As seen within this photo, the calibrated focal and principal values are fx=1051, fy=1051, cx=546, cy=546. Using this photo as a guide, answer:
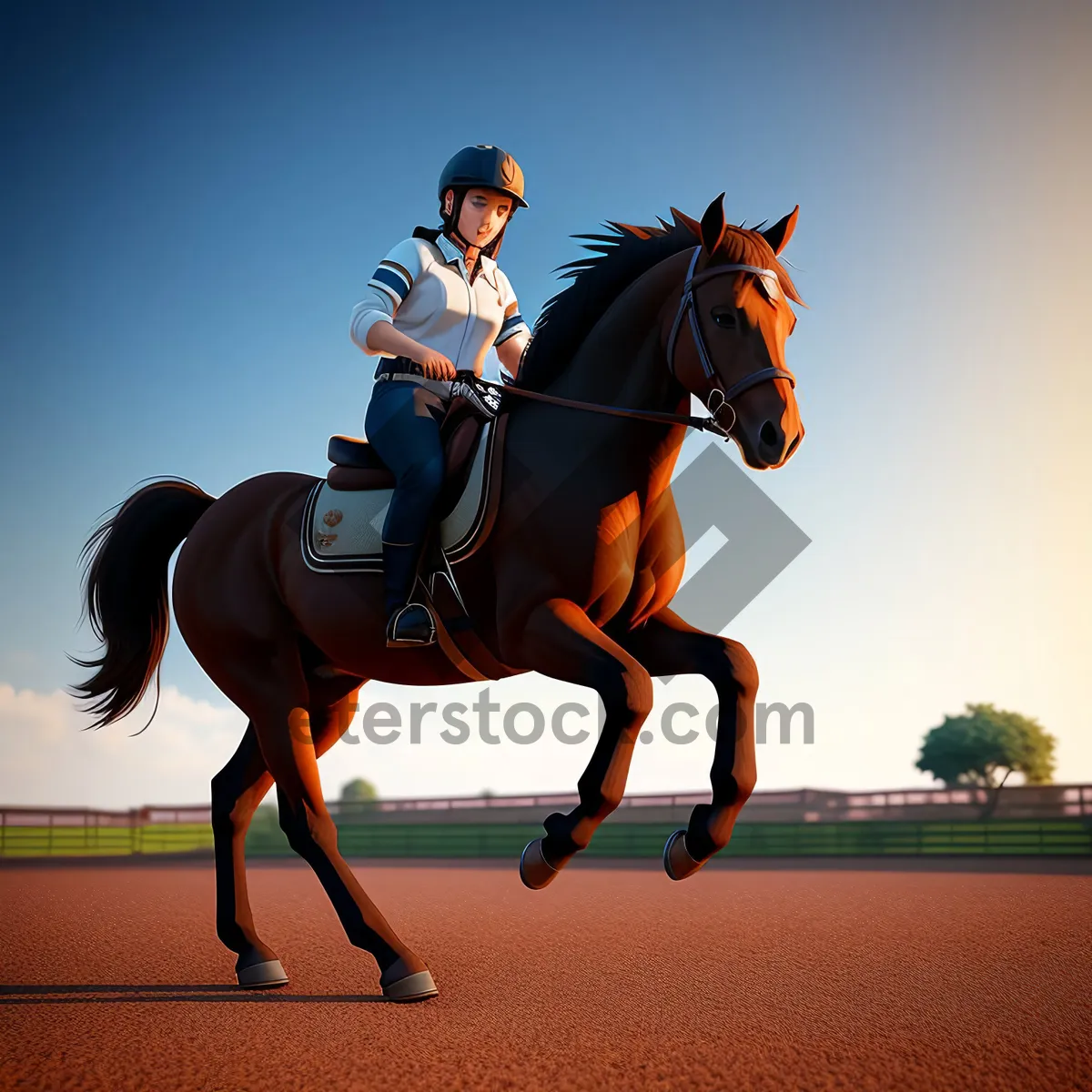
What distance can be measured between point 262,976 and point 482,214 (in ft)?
14.3

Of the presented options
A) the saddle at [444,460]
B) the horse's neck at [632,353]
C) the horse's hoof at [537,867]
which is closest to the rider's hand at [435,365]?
the saddle at [444,460]

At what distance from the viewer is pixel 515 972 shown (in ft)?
19.9

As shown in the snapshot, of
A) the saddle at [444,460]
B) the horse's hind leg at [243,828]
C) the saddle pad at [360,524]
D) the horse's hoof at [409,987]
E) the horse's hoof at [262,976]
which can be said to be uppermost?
the saddle at [444,460]

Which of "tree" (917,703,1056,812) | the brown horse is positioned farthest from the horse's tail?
"tree" (917,703,1056,812)

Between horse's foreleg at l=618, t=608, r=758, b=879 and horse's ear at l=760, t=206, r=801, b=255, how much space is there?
1889 mm

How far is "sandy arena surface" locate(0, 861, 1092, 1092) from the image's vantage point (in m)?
3.84

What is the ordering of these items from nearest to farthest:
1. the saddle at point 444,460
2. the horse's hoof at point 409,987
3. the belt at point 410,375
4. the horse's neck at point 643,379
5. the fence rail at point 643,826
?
the horse's neck at point 643,379
the horse's hoof at point 409,987
the saddle at point 444,460
the belt at point 410,375
the fence rail at point 643,826

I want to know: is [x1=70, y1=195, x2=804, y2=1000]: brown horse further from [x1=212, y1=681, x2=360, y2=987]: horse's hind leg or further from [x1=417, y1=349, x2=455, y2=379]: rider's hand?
[x1=417, y1=349, x2=455, y2=379]: rider's hand

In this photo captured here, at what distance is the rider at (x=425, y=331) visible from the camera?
17.3 ft

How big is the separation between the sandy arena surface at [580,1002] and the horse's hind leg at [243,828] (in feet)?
0.67

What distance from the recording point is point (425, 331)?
19.0ft

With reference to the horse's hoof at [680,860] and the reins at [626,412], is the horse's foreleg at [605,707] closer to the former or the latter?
the horse's hoof at [680,860]

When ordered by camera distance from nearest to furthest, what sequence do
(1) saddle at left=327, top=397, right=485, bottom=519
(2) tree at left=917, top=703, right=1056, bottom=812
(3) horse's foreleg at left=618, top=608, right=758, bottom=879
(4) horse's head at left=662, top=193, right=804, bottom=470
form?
(4) horse's head at left=662, top=193, right=804, bottom=470
(3) horse's foreleg at left=618, top=608, right=758, bottom=879
(1) saddle at left=327, top=397, right=485, bottom=519
(2) tree at left=917, top=703, right=1056, bottom=812

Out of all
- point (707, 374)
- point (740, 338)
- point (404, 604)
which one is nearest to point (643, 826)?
point (404, 604)
